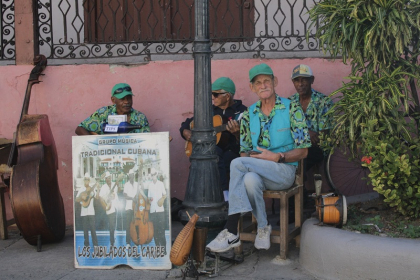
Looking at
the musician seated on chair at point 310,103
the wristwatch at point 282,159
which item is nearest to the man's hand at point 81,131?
the musician seated on chair at point 310,103

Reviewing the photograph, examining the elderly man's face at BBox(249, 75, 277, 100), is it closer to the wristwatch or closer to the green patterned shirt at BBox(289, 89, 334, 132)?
the wristwatch

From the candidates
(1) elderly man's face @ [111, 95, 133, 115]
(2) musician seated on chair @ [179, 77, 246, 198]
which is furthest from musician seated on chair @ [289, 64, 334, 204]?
(1) elderly man's face @ [111, 95, 133, 115]

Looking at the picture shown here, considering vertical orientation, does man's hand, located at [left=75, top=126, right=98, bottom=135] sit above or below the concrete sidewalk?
above

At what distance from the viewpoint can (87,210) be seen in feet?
16.0

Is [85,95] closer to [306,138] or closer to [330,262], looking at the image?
[306,138]

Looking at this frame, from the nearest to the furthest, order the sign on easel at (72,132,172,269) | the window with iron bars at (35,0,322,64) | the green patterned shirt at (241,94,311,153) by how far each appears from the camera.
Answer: the sign on easel at (72,132,172,269)
the green patterned shirt at (241,94,311,153)
the window with iron bars at (35,0,322,64)

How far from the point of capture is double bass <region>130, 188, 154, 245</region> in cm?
478

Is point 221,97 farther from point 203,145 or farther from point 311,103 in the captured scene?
point 203,145

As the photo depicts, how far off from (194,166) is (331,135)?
117 centimetres

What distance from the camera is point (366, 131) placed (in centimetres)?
455

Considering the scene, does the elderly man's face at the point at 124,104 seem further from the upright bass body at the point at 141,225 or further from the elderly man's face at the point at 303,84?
the elderly man's face at the point at 303,84

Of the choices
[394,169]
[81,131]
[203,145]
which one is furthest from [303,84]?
[81,131]

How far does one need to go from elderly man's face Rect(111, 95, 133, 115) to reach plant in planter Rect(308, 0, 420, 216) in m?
2.18

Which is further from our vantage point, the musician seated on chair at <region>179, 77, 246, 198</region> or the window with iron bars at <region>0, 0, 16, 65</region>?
the window with iron bars at <region>0, 0, 16, 65</region>
